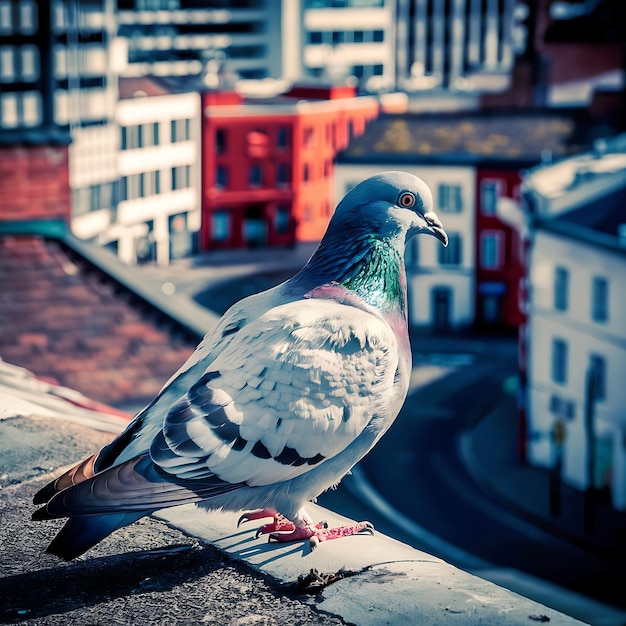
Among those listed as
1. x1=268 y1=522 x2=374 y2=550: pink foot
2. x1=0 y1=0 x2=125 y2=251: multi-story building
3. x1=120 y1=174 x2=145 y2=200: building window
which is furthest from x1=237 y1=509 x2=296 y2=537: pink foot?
x1=120 y1=174 x2=145 y2=200: building window

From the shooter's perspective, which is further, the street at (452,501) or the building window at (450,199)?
the building window at (450,199)

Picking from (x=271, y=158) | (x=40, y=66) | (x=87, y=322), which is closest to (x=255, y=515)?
(x=87, y=322)

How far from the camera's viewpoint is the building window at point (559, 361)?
42.8m

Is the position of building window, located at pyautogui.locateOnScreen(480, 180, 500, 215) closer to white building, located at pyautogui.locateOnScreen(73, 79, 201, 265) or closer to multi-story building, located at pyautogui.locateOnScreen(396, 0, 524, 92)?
white building, located at pyautogui.locateOnScreen(73, 79, 201, 265)

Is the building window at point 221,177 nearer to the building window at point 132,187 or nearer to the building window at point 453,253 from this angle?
the building window at point 132,187

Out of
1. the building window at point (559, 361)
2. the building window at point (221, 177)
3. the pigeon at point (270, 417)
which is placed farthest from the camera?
the building window at point (221, 177)

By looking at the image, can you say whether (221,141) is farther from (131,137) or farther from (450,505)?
(450,505)

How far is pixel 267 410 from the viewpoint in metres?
5.77

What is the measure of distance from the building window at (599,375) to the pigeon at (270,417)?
35.1m

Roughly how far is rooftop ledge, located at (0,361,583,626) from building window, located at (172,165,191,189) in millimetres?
73306

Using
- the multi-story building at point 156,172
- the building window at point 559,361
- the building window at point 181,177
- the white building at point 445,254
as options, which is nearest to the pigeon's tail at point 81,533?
the building window at point 559,361

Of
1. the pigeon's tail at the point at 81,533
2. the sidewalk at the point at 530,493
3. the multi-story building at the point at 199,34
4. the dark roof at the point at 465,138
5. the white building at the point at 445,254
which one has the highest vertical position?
the pigeon's tail at the point at 81,533

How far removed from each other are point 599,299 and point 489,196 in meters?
23.6

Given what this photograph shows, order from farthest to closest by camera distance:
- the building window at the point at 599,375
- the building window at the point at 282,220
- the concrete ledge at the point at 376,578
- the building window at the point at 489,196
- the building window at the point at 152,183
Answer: the building window at the point at 282,220 < the building window at the point at 152,183 < the building window at the point at 489,196 < the building window at the point at 599,375 < the concrete ledge at the point at 376,578
